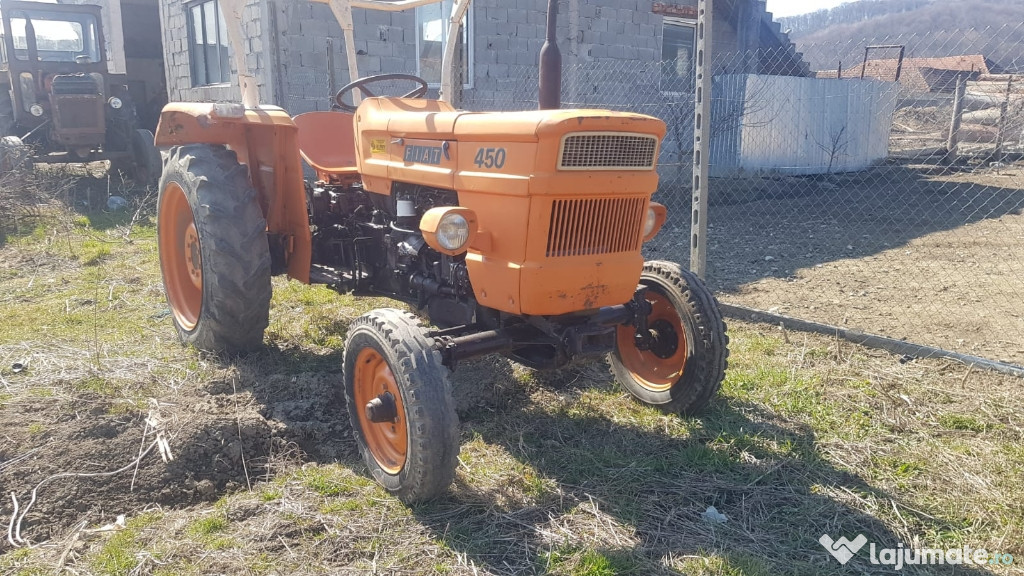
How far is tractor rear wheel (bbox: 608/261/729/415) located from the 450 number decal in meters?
1.17

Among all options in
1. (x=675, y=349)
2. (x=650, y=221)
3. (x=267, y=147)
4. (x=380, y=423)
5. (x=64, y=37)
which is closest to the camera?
(x=380, y=423)

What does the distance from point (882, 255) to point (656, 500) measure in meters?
5.39

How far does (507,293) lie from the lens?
2.97 metres

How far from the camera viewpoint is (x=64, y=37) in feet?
39.4

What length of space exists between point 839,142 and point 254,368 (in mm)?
12703

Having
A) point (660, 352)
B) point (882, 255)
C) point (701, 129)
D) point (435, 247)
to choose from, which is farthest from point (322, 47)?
point (435, 247)

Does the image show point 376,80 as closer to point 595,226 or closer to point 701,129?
point 595,226

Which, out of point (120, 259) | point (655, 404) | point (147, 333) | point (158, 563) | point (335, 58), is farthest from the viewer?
point (335, 58)

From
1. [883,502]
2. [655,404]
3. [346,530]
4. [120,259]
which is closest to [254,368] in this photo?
[346,530]

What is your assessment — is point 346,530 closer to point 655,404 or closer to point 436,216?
point 436,216

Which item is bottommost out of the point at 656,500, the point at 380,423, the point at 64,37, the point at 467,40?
the point at 656,500

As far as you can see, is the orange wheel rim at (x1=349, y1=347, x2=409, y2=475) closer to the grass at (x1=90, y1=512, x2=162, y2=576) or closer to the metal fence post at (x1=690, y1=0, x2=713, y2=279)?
the grass at (x1=90, y1=512, x2=162, y2=576)

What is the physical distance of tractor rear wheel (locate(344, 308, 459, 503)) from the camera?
2.72 meters

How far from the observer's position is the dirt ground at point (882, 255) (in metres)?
5.15
